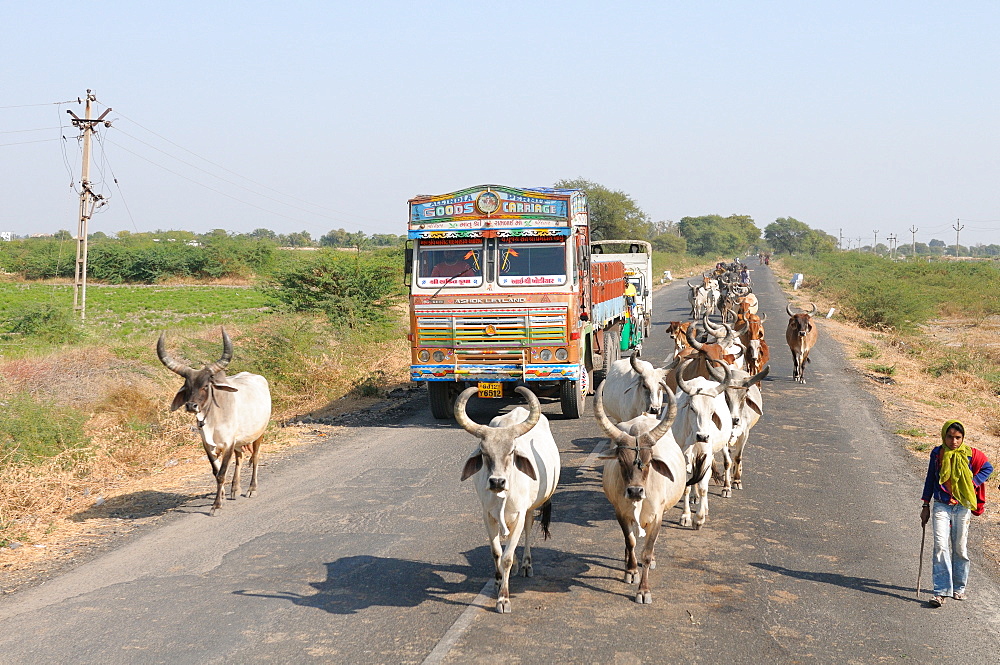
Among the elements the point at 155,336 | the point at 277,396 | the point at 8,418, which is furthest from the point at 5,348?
the point at 8,418

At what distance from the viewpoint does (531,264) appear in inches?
564

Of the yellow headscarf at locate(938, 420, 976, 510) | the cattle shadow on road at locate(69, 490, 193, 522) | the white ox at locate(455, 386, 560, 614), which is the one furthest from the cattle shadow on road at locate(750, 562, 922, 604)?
the cattle shadow on road at locate(69, 490, 193, 522)

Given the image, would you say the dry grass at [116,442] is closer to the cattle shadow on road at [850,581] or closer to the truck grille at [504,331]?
the truck grille at [504,331]

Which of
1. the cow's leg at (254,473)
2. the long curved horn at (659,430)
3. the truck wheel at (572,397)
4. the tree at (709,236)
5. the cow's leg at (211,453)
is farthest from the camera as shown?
the tree at (709,236)

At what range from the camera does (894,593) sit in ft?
24.0

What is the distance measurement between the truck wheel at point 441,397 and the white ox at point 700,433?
5938mm

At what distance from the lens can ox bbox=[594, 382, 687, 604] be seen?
278 inches

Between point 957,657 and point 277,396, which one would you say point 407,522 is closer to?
point 957,657

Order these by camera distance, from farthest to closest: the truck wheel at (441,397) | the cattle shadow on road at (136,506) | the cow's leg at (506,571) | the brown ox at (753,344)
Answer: the brown ox at (753,344), the truck wheel at (441,397), the cattle shadow on road at (136,506), the cow's leg at (506,571)

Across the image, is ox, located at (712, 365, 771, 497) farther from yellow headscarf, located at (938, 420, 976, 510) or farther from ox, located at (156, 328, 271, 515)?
ox, located at (156, 328, 271, 515)

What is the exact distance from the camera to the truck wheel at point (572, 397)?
14633 millimetres

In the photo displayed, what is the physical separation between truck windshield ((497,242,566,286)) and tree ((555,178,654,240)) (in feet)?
188

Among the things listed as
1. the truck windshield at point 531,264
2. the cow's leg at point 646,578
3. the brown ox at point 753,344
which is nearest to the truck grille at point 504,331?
the truck windshield at point 531,264

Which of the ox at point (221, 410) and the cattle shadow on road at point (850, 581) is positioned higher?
the ox at point (221, 410)
